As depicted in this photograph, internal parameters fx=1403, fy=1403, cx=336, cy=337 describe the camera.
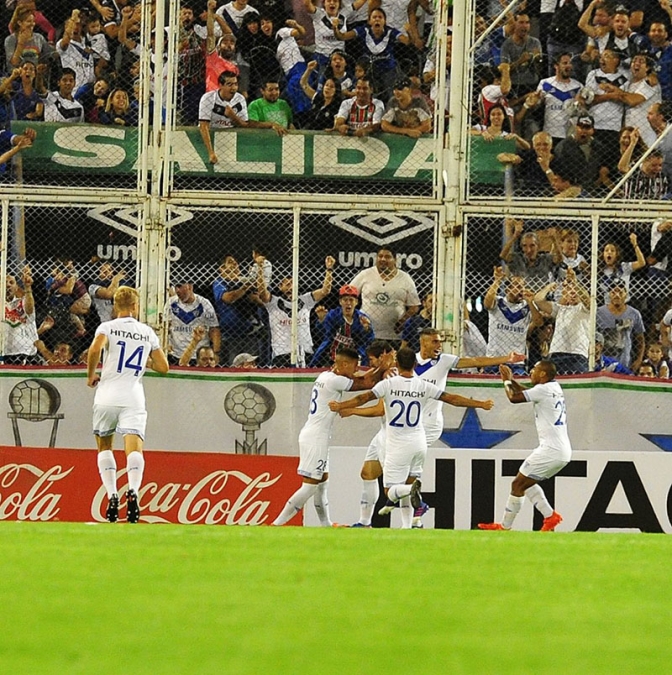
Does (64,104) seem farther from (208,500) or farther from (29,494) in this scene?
(208,500)

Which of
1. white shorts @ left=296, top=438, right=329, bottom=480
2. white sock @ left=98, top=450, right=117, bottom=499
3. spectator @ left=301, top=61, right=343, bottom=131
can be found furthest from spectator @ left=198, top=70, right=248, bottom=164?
white sock @ left=98, top=450, right=117, bottom=499

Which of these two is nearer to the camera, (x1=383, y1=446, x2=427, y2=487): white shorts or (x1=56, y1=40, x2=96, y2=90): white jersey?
(x1=383, y1=446, x2=427, y2=487): white shorts

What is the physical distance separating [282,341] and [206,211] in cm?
168

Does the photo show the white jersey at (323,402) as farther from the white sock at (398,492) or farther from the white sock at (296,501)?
the white sock at (398,492)

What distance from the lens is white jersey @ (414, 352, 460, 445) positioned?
1433 centimetres

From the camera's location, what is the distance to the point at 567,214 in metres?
15.2

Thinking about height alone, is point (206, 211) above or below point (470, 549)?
above

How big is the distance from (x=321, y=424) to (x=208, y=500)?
202cm

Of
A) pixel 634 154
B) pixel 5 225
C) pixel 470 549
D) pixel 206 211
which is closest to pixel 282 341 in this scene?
pixel 206 211

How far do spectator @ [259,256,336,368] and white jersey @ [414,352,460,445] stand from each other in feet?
4.61

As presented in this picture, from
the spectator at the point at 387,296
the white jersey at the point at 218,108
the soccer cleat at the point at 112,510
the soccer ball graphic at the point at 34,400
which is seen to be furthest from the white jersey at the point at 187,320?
the soccer cleat at the point at 112,510

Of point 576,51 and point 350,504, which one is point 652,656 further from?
point 576,51

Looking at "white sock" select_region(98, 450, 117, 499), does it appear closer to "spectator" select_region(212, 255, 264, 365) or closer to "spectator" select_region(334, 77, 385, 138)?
"spectator" select_region(212, 255, 264, 365)

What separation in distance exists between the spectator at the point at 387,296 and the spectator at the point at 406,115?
5.08 ft
